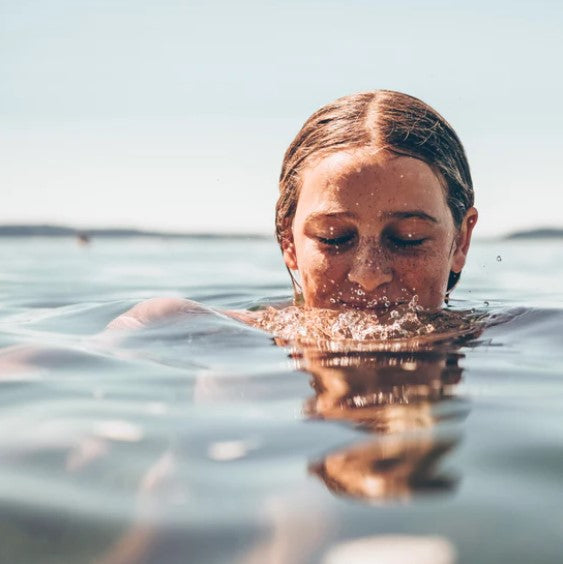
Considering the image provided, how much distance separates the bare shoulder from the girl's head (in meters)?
0.64

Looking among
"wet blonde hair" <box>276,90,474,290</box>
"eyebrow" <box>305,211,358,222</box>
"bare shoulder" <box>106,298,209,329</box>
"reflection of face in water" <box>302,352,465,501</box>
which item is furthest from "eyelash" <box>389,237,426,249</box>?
"bare shoulder" <box>106,298,209,329</box>

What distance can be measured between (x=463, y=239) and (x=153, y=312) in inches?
72.2

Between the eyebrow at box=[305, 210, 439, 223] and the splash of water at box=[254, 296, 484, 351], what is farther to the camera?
the eyebrow at box=[305, 210, 439, 223]

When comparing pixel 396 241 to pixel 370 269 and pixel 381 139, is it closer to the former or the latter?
pixel 370 269

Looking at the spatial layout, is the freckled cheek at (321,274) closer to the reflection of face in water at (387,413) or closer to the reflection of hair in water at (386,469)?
the reflection of face in water at (387,413)

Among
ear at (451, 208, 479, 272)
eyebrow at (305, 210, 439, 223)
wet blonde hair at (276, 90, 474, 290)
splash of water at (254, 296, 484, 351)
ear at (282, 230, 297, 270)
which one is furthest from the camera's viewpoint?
ear at (282, 230, 297, 270)

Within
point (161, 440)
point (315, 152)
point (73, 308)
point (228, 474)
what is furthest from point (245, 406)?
point (73, 308)

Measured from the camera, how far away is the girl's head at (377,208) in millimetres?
3480

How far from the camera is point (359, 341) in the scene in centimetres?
321

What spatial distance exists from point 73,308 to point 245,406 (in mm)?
3370

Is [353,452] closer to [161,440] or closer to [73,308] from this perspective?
[161,440]

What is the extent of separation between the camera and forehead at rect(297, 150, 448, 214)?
3494 millimetres

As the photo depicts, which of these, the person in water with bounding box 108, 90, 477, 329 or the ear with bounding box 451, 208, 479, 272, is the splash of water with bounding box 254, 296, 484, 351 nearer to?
the person in water with bounding box 108, 90, 477, 329

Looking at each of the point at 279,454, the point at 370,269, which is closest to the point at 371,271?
the point at 370,269
